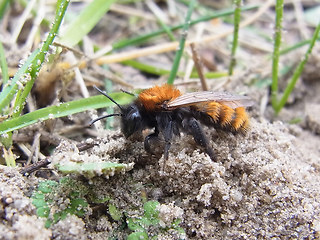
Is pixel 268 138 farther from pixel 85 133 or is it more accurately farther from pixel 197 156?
pixel 85 133

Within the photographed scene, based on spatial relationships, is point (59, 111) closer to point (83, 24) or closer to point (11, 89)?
point (11, 89)

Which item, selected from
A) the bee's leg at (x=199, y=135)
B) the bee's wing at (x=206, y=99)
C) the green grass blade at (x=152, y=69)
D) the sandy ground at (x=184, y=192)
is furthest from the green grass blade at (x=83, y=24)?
the bee's leg at (x=199, y=135)

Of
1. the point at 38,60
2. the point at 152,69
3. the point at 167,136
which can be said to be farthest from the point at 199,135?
the point at 152,69

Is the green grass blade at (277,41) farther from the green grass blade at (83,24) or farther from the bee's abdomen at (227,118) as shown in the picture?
the green grass blade at (83,24)

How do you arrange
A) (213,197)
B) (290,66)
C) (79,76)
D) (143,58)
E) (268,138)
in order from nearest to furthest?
(213,197) < (268,138) < (79,76) < (290,66) < (143,58)

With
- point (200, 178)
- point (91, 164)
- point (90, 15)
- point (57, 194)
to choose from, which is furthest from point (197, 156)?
point (90, 15)

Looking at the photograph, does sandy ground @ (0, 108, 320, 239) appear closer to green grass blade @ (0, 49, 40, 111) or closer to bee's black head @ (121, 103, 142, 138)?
bee's black head @ (121, 103, 142, 138)

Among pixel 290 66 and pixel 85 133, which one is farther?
pixel 290 66
